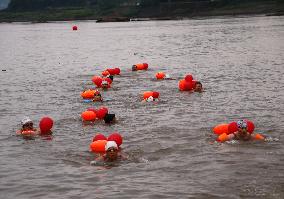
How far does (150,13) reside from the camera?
151m

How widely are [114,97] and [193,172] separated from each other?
12.3 meters

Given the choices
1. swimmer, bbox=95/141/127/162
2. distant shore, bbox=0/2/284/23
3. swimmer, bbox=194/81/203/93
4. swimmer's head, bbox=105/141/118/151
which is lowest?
swimmer, bbox=95/141/127/162

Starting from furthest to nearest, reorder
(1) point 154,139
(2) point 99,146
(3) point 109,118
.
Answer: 1. (3) point 109,118
2. (1) point 154,139
3. (2) point 99,146

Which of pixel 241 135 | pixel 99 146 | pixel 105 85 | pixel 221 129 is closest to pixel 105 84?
pixel 105 85

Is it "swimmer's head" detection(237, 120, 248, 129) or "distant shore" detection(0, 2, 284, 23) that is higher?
"distant shore" detection(0, 2, 284, 23)

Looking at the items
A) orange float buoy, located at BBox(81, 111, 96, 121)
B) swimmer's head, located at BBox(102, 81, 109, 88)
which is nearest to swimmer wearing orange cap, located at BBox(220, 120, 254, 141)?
orange float buoy, located at BBox(81, 111, 96, 121)

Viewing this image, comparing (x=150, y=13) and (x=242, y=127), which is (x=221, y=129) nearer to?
(x=242, y=127)

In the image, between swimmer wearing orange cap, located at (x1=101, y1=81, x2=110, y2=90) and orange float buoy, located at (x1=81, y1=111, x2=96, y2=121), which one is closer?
orange float buoy, located at (x1=81, y1=111, x2=96, y2=121)

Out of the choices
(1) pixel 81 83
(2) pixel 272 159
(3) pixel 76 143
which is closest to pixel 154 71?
(1) pixel 81 83

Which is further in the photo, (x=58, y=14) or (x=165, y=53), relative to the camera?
(x=58, y=14)

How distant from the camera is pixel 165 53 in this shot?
4941 cm

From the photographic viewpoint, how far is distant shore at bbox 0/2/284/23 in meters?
123

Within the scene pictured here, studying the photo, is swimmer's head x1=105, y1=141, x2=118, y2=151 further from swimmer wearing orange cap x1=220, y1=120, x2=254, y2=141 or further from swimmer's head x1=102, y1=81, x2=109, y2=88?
swimmer's head x1=102, y1=81, x2=109, y2=88

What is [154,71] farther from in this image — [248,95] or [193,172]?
[193,172]
